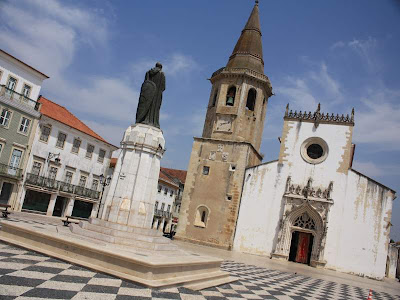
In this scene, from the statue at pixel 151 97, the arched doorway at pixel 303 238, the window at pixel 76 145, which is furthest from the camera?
the window at pixel 76 145

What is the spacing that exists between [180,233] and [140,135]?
17.3 meters

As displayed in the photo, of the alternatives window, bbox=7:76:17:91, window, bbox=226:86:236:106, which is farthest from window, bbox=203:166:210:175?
window, bbox=7:76:17:91

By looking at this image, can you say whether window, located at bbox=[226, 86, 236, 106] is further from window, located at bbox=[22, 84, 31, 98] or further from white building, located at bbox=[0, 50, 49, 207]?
window, located at bbox=[22, 84, 31, 98]

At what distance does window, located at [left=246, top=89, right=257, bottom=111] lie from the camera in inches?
1064

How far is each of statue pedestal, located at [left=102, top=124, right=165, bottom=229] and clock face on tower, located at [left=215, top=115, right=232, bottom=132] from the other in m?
17.2

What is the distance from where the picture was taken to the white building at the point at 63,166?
25.7m

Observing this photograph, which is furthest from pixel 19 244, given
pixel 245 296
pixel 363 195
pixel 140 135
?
pixel 363 195

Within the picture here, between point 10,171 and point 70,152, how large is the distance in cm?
524

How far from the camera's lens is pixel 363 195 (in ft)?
72.4

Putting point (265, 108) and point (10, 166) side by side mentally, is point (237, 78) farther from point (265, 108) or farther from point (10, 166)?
point (10, 166)

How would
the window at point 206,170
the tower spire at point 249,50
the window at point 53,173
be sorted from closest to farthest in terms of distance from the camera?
1. the window at point 206,170
2. the window at point 53,173
3. the tower spire at point 249,50

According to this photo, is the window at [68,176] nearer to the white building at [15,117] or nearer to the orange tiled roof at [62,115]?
the orange tiled roof at [62,115]

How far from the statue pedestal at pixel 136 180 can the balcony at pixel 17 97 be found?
56.1 feet

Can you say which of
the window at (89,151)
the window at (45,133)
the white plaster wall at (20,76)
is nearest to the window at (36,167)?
the window at (45,133)
